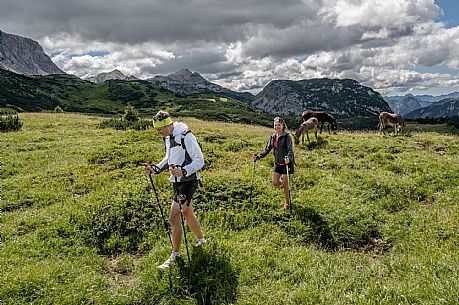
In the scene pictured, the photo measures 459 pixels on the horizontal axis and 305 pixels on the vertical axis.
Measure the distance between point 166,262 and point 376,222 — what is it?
6.96 metres

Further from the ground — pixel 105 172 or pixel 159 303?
pixel 105 172

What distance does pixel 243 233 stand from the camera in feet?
31.9

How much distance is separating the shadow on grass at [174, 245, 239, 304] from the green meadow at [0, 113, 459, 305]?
3 centimetres

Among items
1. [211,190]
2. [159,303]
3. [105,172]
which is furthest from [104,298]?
[105,172]

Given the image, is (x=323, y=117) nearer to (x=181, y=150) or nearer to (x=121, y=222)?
(x=121, y=222)

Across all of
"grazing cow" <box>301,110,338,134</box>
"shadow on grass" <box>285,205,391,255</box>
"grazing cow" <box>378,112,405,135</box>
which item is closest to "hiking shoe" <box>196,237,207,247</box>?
"shadow on grass" <box>285,205,391,255</box>

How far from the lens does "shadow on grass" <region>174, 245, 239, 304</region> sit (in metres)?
6.79

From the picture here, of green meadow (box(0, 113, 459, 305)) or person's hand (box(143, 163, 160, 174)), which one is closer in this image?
green meadow (box(0, 113, 459, 305))

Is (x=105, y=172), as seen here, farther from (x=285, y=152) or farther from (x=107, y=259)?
(x=285, y=152)

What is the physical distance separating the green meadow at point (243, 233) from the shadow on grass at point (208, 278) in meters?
0.03

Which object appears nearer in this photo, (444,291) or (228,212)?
(444,291)

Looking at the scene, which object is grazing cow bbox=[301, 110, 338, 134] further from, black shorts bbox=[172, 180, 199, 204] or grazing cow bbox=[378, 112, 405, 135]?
black shorts bbox=[172, 180, 199, 204]

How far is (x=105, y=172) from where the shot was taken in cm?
1599

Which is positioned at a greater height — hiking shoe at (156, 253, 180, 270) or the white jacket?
the white jacket
